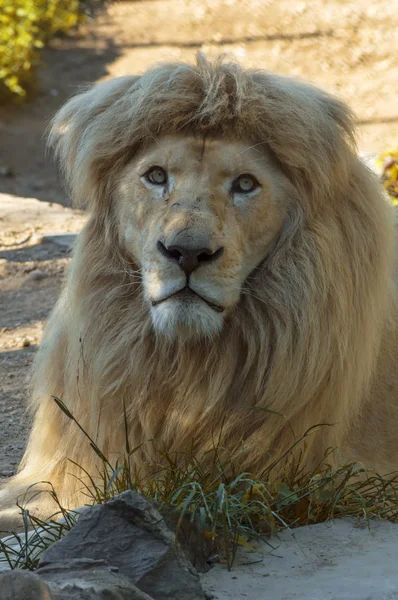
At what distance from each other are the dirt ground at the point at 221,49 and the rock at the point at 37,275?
4.15 feet

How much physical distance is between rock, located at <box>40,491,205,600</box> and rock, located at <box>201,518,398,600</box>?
0.11 meters

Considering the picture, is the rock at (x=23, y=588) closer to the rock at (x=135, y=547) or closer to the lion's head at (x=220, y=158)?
the rock at (x=135, y=547)

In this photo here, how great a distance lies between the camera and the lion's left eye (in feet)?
10.6

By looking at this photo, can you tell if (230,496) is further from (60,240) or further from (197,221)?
(60,240)

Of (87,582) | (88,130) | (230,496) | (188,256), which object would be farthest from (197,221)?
(87,582)

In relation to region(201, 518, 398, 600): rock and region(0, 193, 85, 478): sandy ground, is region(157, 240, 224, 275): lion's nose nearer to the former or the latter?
region(201, 518, 398, 600): rock

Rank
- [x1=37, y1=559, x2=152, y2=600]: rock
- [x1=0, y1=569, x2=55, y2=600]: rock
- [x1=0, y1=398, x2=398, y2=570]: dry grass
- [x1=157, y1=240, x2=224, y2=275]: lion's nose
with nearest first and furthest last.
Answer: [x1=0, y1=569, x2=55, y2=600]: rock
[x1=37, y1=559, x2=152, y2=600]: rock
[x1=0, y1=398, x2=398, y2=570]: dry grass
[x1=157, y1=240, x2=224, y2=275]: lion's nose

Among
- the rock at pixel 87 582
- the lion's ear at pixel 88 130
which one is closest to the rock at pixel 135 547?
the rock at pixel 87 582

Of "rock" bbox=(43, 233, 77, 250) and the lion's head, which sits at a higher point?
the lion's head

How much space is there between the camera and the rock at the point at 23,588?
2062mm

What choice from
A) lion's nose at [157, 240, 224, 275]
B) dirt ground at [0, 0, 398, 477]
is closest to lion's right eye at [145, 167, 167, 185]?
lion's nose at [157, 240, 224, 275]

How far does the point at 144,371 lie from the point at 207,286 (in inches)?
17.5

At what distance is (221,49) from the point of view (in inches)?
358

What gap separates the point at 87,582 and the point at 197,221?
3.80 feet
